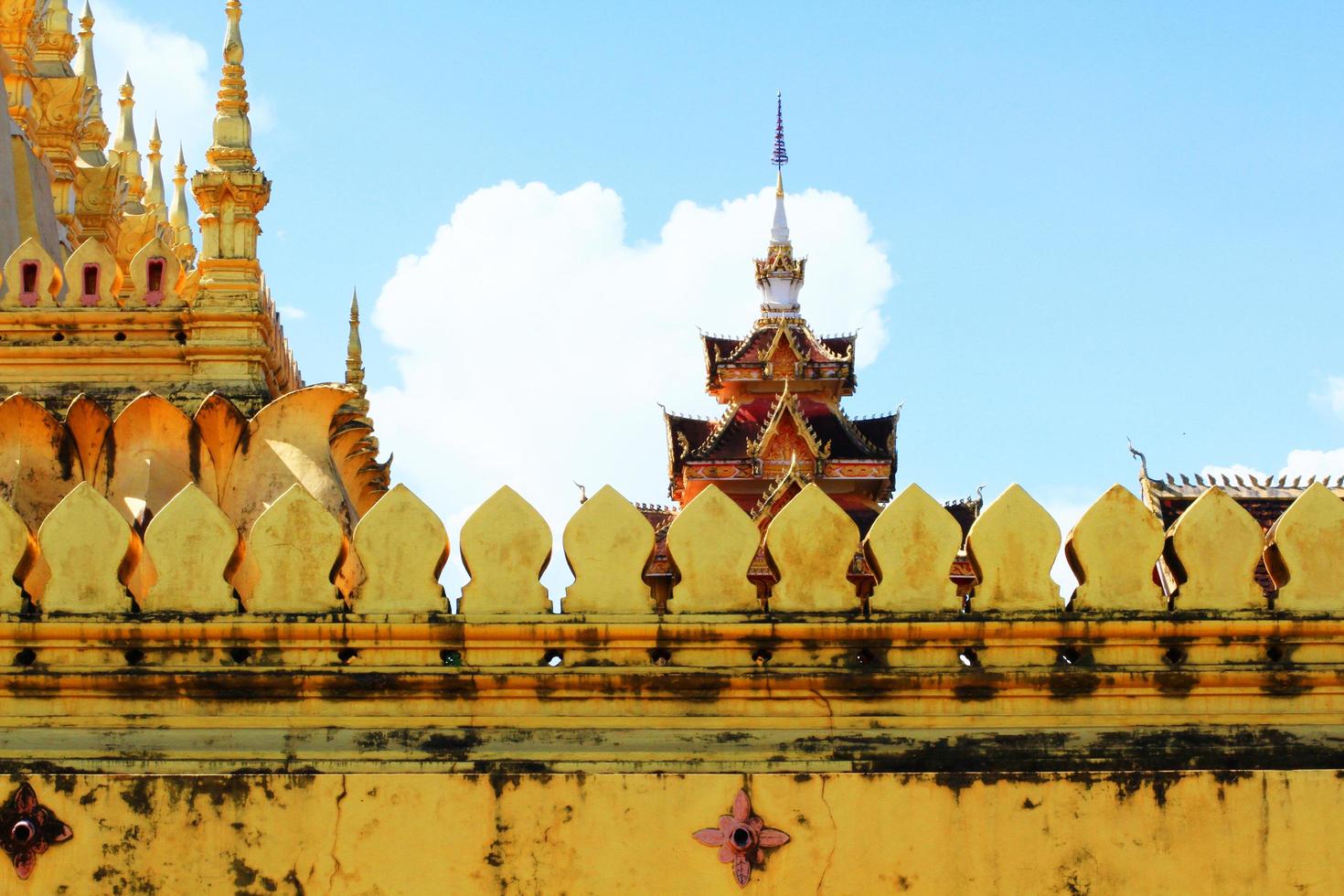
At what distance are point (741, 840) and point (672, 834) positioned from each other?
0.74 feet

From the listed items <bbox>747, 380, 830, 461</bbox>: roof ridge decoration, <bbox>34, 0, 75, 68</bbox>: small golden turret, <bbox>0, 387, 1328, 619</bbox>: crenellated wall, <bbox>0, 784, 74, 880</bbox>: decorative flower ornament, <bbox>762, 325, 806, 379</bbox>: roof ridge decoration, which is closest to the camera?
<bbox>0, 784, 74, 880</bbox>: decorative flower ornament

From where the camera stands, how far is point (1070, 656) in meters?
6.70

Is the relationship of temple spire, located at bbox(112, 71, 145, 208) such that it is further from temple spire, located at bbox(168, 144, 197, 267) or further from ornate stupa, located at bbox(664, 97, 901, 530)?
ornate stupa, located at bbox(664, 97, 901, 530)

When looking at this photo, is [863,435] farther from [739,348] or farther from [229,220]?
[229,220]

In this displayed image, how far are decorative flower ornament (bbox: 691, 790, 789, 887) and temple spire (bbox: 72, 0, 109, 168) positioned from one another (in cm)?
1003

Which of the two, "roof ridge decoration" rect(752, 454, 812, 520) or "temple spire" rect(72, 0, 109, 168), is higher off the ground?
"temple spire" rect(72, 0, 109, 168)

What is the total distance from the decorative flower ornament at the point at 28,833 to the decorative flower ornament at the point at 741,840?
6.88 feet

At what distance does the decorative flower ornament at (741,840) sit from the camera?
20.5ft

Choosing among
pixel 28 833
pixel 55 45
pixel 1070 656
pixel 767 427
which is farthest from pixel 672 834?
pixel 767 427

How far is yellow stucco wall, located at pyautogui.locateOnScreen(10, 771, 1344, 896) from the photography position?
20.5 feet

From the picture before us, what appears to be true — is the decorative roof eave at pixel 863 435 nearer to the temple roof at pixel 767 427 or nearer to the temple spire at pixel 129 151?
the temple roof at pixel 767 427

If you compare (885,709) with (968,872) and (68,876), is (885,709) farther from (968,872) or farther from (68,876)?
(68,876)

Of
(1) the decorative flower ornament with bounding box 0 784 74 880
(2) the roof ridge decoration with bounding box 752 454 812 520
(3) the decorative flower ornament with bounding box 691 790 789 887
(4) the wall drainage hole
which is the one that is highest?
(2) the roof ridge decoration with bounding box 752 454 812 520

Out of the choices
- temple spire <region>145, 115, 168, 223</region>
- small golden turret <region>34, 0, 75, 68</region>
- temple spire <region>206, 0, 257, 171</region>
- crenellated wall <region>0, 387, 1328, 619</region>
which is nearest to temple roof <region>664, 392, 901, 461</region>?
temple spire <region>145, 115, 168, 223</region>
